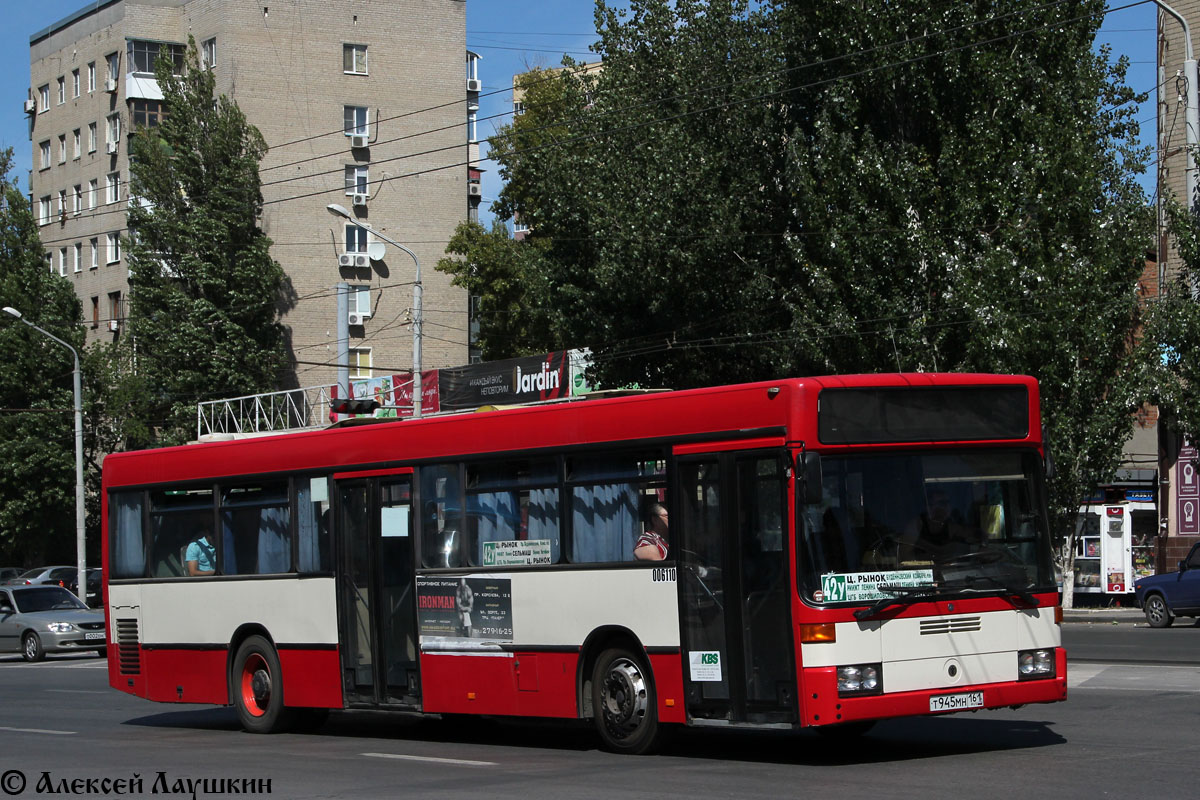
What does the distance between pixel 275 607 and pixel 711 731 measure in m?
4.37

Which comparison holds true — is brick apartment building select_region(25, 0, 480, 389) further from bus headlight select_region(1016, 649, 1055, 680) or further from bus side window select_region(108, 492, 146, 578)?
bus headlight select_region(1016, 649, 1055, 680)

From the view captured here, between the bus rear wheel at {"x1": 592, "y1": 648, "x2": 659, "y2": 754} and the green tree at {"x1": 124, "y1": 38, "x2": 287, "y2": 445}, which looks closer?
the bus rear wheel at {"x1": 592, "y1": 648, "x2": 659, "y2": 754}

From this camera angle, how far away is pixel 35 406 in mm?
57688

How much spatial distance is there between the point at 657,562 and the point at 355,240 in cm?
5289

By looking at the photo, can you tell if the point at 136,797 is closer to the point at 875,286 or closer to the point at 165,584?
the point at 165,584

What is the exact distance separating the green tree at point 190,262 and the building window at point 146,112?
282 inches

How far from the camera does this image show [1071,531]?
32.4 meters

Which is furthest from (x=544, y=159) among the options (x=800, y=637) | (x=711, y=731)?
(x=800, y=637)

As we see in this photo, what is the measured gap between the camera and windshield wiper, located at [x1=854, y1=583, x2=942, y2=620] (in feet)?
34.4

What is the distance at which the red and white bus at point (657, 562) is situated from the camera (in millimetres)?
10664

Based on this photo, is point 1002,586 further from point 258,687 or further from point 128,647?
point 128,647

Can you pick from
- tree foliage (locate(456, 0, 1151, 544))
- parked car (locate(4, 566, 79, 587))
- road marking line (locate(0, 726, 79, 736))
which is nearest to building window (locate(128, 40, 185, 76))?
parked car (locate(4, 566, 79, 587))

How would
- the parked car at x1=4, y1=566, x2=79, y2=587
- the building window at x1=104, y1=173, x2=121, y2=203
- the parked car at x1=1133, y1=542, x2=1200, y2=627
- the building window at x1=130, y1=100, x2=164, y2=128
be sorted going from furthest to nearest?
the building window at x1=104, y1=173, x2=121, y2=203 → the building window at x1=130, y1=100, x2=164, y2=128 → the parked car at x1=4, y1=566, x2=79, y2=587 → the parked car at x1=1133, y1=542, x2=1200, y2=627

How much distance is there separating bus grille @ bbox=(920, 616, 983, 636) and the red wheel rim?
281 inches
